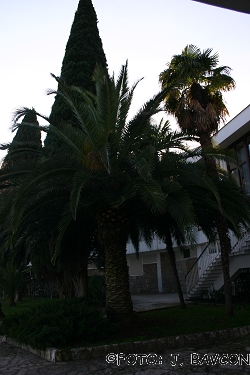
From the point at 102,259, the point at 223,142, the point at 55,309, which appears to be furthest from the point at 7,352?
the point at 223,142

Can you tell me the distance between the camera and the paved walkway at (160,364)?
6527 mm

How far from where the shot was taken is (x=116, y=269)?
1020 centimetres

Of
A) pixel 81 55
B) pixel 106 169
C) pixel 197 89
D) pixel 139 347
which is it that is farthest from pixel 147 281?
pixel 106 169

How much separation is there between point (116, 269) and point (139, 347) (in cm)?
243

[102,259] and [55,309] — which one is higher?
[102,259]

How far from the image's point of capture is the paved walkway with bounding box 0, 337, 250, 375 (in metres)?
6.53

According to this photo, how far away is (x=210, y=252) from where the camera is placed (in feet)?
56.3

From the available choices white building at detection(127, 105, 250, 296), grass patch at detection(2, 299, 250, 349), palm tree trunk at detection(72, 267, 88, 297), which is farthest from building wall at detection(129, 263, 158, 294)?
grass patch at detection(2, 299, 250, 349)

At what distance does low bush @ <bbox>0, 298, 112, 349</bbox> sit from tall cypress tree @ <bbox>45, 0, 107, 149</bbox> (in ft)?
26.0

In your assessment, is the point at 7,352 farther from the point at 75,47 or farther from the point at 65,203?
the point at 75,47

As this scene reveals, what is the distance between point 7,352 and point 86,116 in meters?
5.87

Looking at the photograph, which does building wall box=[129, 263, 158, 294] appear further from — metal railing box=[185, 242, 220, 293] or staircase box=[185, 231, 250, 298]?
staircase box=[185, 231, 250, 298]

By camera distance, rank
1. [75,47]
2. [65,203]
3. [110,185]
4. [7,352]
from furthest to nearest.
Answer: [75,47] → [65,203] → [110,185] → [7,352]

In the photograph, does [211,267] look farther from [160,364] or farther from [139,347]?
[160,364]
